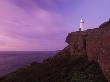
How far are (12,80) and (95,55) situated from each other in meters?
9.51

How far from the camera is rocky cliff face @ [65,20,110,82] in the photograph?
17.3 metres

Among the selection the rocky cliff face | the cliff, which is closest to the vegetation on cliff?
the cliff

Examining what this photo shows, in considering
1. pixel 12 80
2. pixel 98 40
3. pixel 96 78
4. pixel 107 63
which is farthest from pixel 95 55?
pixel 12 80

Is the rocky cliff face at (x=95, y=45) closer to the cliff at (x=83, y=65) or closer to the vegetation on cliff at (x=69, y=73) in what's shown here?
the cliff at (x=83, y=65)

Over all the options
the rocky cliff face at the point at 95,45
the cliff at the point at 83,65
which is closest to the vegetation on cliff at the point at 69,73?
the cliff at the point at 83,65

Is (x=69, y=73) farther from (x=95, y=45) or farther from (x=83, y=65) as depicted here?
(x=95, y=45)

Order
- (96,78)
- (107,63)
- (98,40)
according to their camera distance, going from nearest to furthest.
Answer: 1. (107,63)
2. (96,78)
3. (98,40)

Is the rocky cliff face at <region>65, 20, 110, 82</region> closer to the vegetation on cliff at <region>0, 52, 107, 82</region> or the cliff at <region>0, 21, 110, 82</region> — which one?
the cliff at <region>0, 21, 110, 82</region>

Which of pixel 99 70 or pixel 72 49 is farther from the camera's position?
pixel 72 49

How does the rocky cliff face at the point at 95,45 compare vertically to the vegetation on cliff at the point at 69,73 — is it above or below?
above

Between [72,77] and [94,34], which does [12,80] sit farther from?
[94,34]

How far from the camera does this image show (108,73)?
16.7 metres

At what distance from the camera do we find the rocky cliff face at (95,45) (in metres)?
17.3

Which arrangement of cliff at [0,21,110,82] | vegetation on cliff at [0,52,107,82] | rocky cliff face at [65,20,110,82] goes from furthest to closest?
vegetation on cliff at [0,52,107,82] < cliff at [0,21,110,82] < rocky cliff face at [65,20,110,82]
